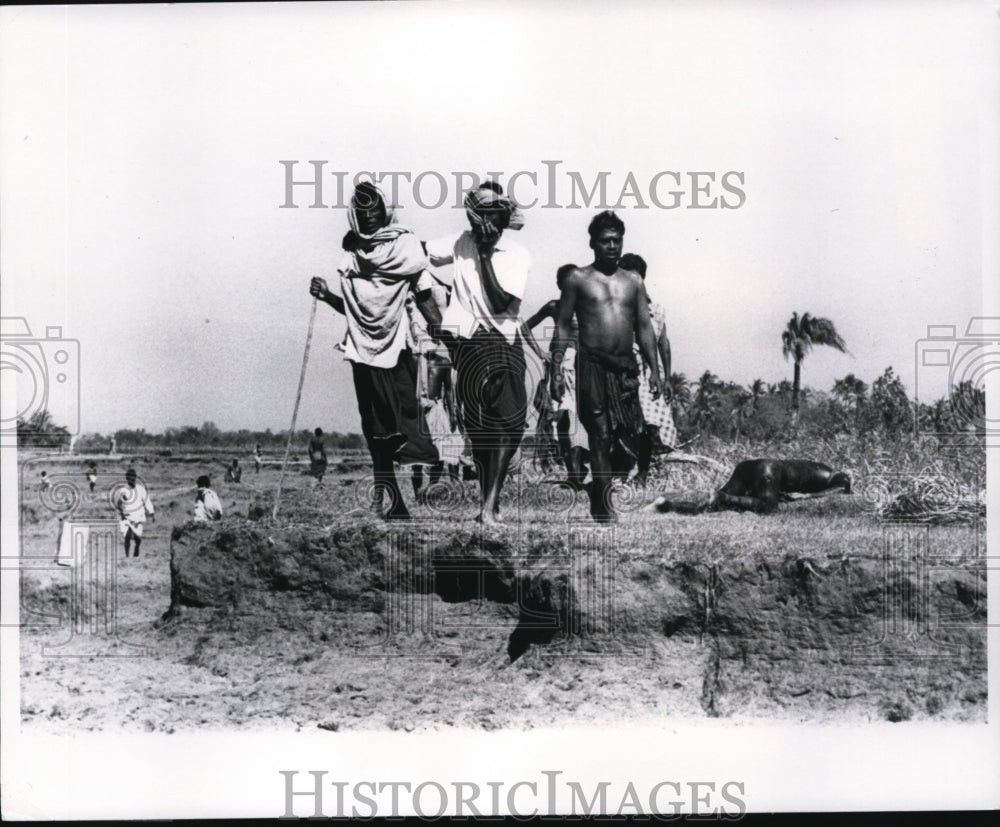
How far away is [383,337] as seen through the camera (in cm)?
639

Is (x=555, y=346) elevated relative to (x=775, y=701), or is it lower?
elevated

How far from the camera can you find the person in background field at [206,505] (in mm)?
6324

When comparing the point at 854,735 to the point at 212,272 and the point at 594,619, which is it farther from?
the point at 212,272

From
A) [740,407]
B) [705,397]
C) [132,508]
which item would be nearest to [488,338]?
[705,397]

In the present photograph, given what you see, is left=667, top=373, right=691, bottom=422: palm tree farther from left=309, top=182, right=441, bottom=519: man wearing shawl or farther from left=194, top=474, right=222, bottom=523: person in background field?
left=194, top=474, right=222, bottom=523: person in background field

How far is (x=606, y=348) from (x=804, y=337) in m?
1.08

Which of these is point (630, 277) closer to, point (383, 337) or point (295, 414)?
point (383, 337)

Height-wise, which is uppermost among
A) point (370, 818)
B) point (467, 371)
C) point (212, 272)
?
point (212, 272)

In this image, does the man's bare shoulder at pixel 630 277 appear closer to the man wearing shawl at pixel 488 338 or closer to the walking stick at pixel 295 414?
the man wearing shawl at pixel 488 338

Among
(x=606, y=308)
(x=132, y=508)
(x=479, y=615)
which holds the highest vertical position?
(x=606, y=308)

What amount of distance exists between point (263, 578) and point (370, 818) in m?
1.41

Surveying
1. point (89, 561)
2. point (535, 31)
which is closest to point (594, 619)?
point (89, 561)

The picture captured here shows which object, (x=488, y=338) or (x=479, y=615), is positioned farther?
(x=488, y=338)

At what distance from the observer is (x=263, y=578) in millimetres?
6328
